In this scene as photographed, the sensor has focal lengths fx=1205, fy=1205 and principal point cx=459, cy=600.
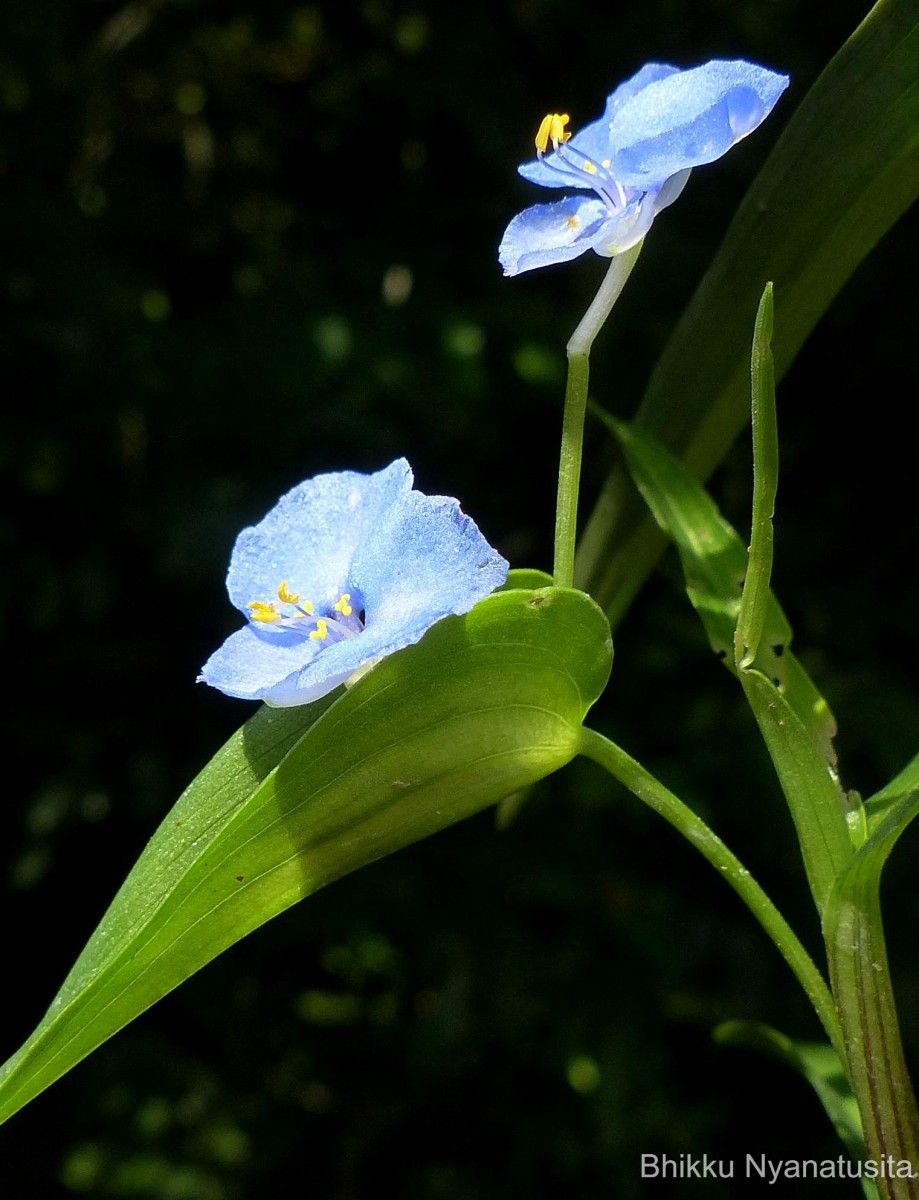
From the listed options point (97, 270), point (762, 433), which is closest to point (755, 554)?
point (762, 433)

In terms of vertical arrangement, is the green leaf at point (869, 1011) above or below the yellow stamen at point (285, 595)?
below

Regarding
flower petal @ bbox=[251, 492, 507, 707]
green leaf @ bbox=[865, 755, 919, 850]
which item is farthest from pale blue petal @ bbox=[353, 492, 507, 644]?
green leaf @ bbox=[865, 755, 919, 850]

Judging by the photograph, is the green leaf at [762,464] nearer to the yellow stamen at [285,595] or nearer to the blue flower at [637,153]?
the blue flower at [637,153]

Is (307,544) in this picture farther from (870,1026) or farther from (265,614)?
(870,1026)

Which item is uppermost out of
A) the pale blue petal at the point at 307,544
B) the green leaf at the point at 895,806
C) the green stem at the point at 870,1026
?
the pale blue petal at the point at 307,544

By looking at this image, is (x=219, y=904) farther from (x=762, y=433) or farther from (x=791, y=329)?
(x=791, y=329)

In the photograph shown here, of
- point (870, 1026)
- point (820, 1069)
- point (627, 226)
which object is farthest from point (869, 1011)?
point (627, 226)

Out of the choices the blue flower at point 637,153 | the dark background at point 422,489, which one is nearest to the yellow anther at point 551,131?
the blue flower at point 637,153

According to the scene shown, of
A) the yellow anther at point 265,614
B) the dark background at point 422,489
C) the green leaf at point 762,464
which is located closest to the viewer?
the green leaf at point 762,464
